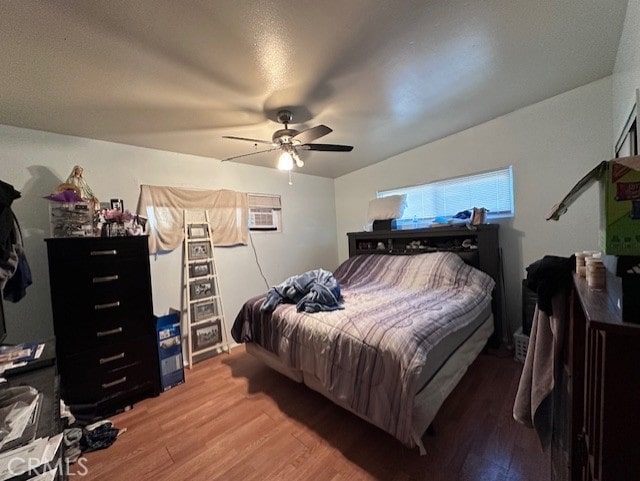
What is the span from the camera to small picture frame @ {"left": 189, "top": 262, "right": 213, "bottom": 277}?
2975mm

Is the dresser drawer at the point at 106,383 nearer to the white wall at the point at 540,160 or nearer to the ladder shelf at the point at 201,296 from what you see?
the ladder shelf at the point at 201,296

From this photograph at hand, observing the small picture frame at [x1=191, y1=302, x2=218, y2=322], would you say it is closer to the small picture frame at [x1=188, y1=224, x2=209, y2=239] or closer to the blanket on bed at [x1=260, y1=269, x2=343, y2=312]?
the small picture frame at [x1=188, y1=224, x2=209, y2=239]

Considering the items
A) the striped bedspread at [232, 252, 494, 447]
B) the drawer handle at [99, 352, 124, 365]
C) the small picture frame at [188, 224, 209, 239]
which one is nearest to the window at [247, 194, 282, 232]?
the small picture frame at [188, 224, 209, 239]

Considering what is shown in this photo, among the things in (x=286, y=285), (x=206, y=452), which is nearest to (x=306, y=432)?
(x=206, y=452)

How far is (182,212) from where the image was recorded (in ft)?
9.55

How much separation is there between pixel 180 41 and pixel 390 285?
2.67 meters

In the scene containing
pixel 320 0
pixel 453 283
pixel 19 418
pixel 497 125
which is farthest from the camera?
pixel 497 125

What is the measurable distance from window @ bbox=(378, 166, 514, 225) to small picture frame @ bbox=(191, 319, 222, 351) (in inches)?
113

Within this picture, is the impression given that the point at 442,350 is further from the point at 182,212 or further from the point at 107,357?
the point at 182,212

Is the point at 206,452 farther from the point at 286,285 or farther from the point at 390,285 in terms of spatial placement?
the point at 390,285

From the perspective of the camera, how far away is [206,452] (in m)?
1.61

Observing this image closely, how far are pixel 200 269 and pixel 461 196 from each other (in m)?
3.32

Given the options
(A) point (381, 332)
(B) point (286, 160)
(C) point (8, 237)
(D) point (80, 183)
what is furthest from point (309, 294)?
(D) point (80, 183)

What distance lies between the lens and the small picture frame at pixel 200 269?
9.76 ft
